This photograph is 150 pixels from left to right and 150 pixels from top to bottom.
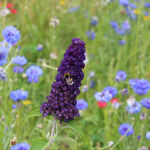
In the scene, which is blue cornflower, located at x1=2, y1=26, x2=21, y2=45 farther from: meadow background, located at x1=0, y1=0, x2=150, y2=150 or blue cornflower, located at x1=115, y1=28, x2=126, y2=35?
blue cornflower, located at x1=115, y1=28, x2=126, y2=35

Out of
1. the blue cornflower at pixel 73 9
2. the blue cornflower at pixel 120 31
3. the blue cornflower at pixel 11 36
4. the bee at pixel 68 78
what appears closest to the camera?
the bee at pixel 68 78

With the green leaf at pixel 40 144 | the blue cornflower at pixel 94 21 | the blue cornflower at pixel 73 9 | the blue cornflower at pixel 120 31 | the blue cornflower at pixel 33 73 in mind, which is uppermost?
the blue cornflower at pixel 73 9

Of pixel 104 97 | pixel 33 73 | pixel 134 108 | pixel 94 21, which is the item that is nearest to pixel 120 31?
pixel 94 21

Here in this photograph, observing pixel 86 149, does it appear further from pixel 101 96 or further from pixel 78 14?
pixel 78 14

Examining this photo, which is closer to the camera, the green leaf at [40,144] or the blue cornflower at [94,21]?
the green leaf at [40,144]

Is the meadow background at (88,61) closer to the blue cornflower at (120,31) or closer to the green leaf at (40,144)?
the blue cornflower at (120,31)

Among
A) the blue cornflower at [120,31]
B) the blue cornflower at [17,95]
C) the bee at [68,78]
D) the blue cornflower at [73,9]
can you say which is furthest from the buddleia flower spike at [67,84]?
the blue cornflower at [73,9]

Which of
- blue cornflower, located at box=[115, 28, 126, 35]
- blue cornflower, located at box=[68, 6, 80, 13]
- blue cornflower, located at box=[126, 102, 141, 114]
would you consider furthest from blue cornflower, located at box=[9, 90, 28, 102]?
blue cornflower, located at box=[68, 6, 80, 13]
